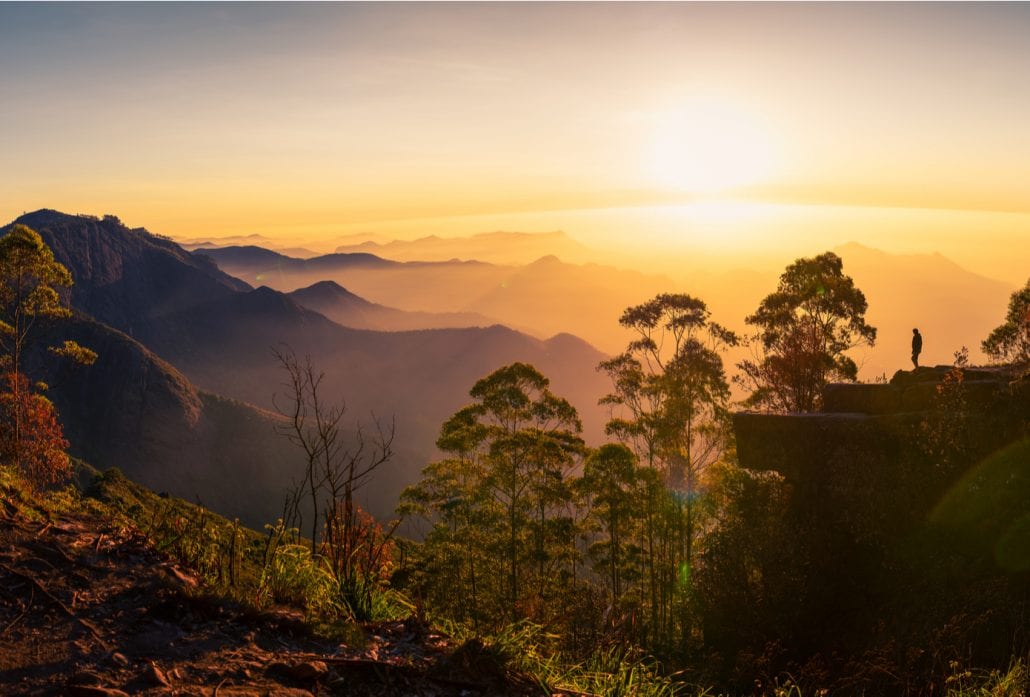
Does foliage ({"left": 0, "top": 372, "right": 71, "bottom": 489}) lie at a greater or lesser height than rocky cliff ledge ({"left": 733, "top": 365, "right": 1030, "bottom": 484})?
lesser

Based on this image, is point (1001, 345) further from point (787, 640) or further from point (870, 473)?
point (787, 640)

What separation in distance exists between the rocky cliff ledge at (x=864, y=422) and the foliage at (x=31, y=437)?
2150cm

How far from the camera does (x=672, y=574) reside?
30.6 metres

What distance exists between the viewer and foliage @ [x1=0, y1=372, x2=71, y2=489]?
20.8 m

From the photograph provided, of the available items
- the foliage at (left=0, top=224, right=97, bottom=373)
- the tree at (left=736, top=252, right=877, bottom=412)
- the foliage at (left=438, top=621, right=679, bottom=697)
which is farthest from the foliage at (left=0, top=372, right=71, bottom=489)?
the tree at (left=736, top=252, right=877, bottom=412)

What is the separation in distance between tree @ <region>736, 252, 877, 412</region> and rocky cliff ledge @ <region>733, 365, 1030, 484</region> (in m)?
7.11

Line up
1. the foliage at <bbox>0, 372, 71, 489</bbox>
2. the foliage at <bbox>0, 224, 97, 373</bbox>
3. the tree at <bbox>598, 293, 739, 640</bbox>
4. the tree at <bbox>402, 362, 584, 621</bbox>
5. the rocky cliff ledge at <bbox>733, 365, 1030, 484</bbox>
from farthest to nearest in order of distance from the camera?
1. the tree at <bbox>598, 293, 739, 640</bbox>
2. the tree at <bbox>402, 362, 584, 621</bbox>
3. the foliage at <bbox>0, 224, 97, 373</bbox>
4. the foliage at <bbox>0, 372, 71, 489</bbox>
5. the rocky cliff ledge at <bbox>733, 365, 1030, 484</bbox>

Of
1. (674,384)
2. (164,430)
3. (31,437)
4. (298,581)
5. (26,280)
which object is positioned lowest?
(164,430)

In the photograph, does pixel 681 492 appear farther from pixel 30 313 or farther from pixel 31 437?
pixel 30 313

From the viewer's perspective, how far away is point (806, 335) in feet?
97.2

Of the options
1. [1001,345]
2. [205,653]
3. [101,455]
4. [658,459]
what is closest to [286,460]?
[101,455]

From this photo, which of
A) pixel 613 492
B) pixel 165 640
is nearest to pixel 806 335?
pixel 613 492

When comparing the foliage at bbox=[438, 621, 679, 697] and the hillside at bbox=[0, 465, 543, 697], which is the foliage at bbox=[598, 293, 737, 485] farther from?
the hillside at bbox=[0, 465, 543, 697]

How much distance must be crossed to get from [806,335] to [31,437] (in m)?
30.4
